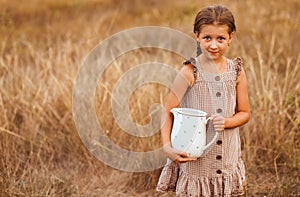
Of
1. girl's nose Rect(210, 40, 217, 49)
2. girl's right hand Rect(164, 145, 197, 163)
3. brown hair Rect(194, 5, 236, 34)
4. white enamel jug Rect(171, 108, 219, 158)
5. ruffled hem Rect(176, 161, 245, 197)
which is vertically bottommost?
ruffled hem Rect(176, 161, 245, 197)

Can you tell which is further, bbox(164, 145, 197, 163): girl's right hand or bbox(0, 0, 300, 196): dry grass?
bbox(0, 0, 300, 196): dry grass

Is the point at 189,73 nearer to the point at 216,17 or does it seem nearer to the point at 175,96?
the point at 175,96

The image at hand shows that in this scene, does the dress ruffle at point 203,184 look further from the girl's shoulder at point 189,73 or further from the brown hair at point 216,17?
the brown hair at point 216,17

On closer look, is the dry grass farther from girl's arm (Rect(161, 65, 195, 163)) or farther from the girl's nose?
the girl's nose

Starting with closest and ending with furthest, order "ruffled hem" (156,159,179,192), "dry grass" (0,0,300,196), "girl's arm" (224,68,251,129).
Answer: "girl's arm" (224,68,251,129)
"ruffled hem" (156,159,179,192)
"dry grass" (0,0,300,196)

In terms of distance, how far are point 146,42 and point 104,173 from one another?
2.22m

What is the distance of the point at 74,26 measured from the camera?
18.8ft

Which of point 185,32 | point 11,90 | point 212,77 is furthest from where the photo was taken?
point 185,32

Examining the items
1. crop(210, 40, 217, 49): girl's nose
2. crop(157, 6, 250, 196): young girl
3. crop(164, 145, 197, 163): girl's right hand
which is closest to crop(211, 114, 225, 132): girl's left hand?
crop(157, 6, 250, 196): young girl

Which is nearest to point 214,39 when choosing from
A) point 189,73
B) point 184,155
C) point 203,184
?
point 189,73

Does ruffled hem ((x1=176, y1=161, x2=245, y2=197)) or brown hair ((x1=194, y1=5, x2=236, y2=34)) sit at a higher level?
brown hair ((x1=194, y1=5, x2=236, y2=34))

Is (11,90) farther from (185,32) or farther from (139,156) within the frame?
(185,32)

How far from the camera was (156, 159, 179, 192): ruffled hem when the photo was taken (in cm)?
199

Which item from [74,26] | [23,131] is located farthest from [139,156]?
[74,26]
